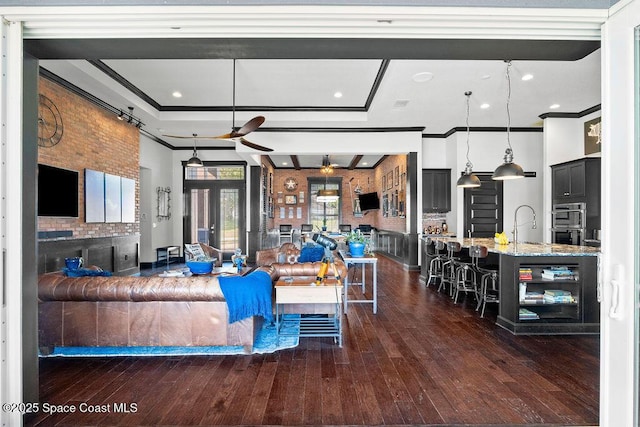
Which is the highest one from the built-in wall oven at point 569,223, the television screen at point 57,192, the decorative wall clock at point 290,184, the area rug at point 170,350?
the decorative wall clock at point 290,184

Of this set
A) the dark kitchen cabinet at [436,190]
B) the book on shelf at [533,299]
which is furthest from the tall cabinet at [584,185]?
the book on shelf at [533,299]

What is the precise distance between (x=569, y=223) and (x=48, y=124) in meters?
8.82

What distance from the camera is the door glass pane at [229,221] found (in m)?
9.83

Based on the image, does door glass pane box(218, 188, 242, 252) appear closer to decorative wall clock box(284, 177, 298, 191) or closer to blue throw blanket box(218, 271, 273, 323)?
decorative wall clock box(284, 177, 298, 191)

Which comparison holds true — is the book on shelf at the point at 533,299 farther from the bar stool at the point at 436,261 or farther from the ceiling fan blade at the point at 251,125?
the ceiling fan blade at the point at 251,125

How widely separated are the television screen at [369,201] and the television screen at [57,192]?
29.3 ft

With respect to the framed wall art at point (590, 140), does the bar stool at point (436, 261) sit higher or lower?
lower

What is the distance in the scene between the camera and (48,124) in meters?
4.61

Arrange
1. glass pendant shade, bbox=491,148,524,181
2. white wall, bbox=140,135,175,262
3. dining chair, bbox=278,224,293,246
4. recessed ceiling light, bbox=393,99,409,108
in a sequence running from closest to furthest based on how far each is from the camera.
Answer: glass pendant shade, bbox=491,148,524,181, recessed ceiling light, bbox=393,99,409,108, white wall, bbox=140,135,175,262, dining chair, bbox=278,224,293,246

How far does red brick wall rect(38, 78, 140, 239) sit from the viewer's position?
188 inches

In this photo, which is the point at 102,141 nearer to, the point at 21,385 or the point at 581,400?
the point at 21,385

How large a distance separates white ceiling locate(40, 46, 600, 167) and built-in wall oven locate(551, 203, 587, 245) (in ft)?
6.25

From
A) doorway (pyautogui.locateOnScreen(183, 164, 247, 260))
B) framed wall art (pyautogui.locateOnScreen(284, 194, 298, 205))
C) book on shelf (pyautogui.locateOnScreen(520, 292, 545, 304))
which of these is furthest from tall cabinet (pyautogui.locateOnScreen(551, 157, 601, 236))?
framed wall art (pyautogui.locateOnScreen(284, 194, 298, 205))

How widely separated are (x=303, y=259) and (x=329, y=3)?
3592mm
